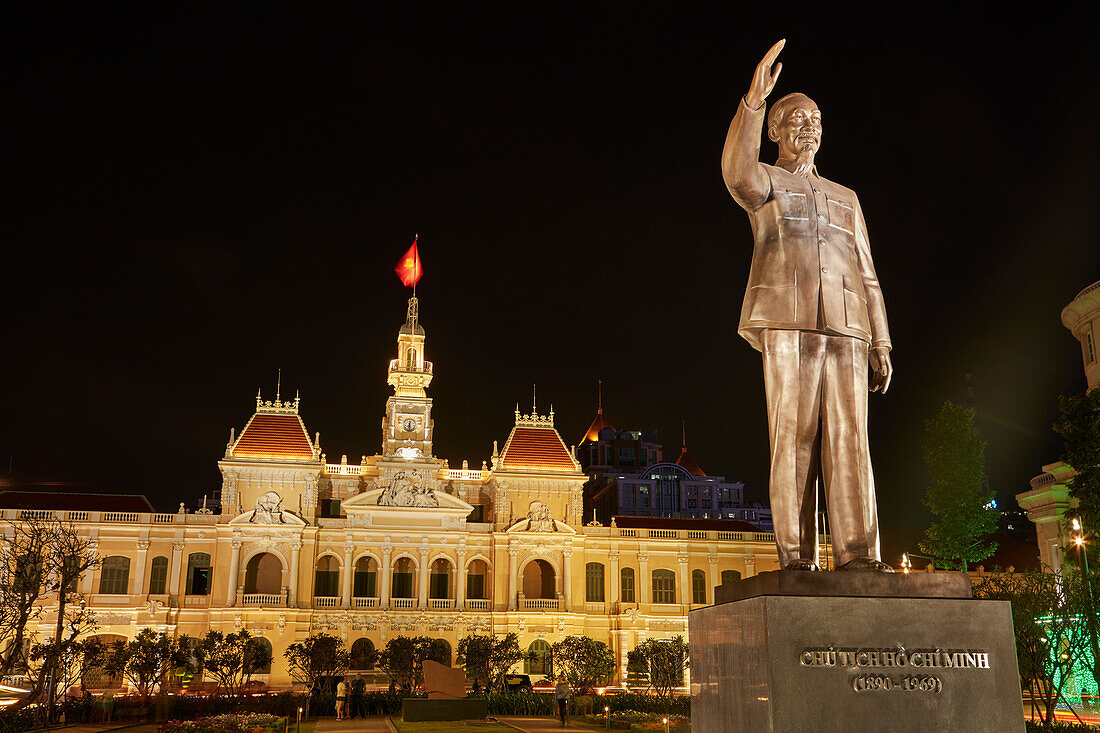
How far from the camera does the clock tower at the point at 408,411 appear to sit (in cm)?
4700

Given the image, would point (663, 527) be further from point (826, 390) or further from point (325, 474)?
point (826, 390)

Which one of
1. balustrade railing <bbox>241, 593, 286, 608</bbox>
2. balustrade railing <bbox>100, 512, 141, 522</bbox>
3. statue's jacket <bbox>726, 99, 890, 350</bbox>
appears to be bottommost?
balustrade railing <bbox>241, 593, 286, 608</bbox>

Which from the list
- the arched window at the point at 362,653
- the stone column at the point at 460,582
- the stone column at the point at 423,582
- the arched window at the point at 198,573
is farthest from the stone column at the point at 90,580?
the stone column at the point at 460,582

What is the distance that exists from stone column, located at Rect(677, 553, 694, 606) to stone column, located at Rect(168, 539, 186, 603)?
24.0 metres

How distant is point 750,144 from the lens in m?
6.75

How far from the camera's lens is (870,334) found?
7.06m

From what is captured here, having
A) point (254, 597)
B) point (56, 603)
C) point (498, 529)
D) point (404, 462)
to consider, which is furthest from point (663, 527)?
point (56, 603)

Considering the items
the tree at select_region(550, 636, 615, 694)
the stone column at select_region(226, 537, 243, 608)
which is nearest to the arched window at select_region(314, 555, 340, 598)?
the stone column at select_region(226, 537, 243, 608)

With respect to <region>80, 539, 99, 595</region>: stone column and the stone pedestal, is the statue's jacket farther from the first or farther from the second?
<region>80, 539, 99, 595</region>: stone column

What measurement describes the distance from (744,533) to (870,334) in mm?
42386

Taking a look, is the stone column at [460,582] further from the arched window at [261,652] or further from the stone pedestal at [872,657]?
the stone pedestal at [872,657]

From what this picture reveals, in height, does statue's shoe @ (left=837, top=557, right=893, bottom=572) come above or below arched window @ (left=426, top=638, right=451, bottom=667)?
above

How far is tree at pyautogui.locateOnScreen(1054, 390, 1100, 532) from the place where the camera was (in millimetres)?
22703

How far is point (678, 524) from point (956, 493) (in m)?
17.3
